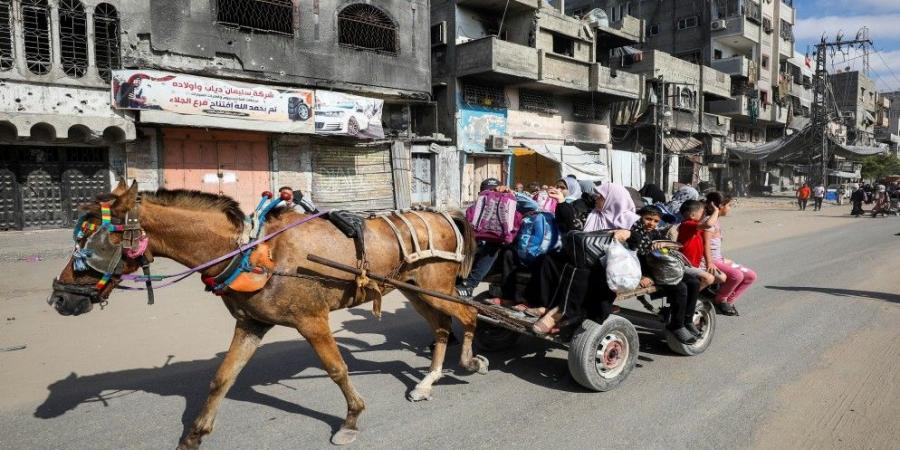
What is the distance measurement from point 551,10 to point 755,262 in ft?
50.1

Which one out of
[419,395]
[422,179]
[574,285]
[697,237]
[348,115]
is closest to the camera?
[419,395]

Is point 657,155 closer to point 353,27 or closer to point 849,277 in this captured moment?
point 353,27

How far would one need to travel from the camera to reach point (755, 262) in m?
10.5

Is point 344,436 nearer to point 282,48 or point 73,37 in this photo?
point 73,37

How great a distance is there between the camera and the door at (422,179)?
18.9 meters

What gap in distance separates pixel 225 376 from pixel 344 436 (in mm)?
794

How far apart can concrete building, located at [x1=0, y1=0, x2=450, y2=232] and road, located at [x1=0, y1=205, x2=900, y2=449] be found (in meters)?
7.11

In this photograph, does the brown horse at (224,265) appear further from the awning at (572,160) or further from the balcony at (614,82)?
the balcony at (614,82)

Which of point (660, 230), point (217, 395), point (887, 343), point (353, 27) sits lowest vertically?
point (887, 343)

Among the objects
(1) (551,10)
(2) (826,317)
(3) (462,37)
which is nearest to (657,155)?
(1) (551,10)

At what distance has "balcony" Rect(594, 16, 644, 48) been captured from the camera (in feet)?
83.2

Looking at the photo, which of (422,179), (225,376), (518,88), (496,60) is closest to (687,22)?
(518,88)

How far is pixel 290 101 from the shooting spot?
14.8 m

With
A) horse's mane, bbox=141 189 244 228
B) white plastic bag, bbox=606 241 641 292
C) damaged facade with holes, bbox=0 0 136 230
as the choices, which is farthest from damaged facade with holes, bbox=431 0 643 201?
horse's mane, bbox=141 189 244 228
